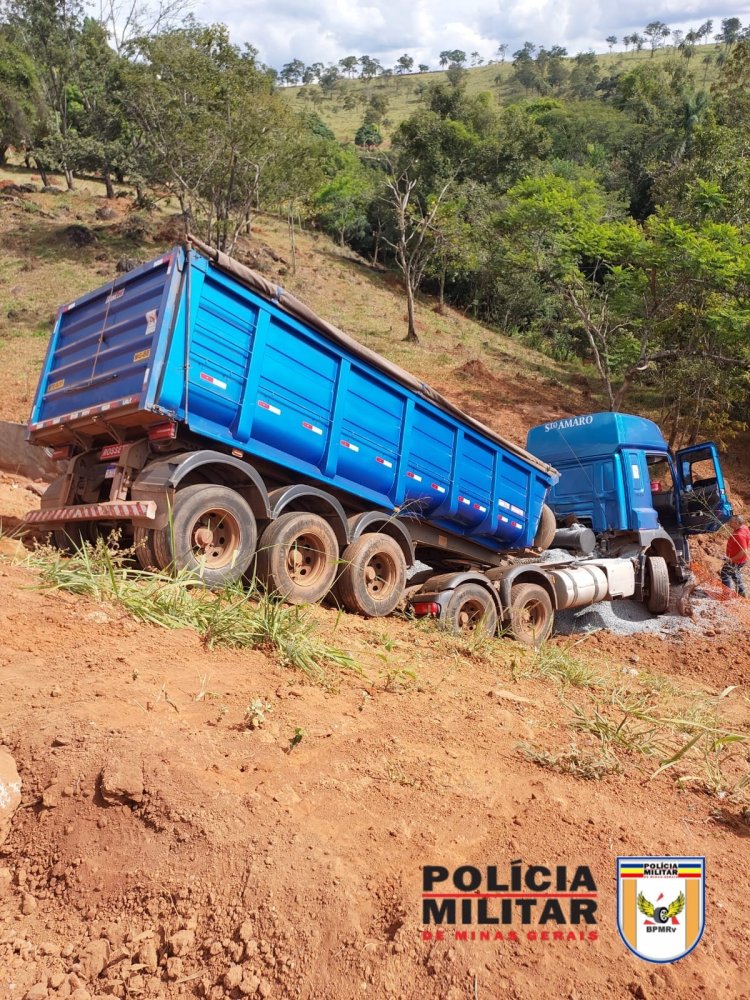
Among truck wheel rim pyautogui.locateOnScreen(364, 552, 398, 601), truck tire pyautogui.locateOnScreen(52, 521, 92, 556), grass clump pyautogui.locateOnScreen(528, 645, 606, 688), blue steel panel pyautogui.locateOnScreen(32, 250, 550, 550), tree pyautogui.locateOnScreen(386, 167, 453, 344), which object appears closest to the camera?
grass clump pyautogui.locateOnScreen(528, 645, 606, 688)

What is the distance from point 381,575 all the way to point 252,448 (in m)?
2.08

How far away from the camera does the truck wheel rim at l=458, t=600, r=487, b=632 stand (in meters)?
7.05

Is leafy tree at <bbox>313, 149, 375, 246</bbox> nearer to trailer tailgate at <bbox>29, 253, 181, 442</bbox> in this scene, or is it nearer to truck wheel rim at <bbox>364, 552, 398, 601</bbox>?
trailer tailgate at <bbox>29, 253, 181, 442</bbox>

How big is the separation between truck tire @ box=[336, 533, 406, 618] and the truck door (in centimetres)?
642

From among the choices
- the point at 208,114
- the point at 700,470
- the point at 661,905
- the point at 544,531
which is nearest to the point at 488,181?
the point at 208,114

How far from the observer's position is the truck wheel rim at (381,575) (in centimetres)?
662

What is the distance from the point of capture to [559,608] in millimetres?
8758

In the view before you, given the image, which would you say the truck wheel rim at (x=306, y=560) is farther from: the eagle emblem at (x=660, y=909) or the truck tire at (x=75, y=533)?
the eagle emblem at (x=660, y=909)

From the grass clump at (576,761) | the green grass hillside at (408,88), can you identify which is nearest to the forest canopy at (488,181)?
the grass clump at (576,761)

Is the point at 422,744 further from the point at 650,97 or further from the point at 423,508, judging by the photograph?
the point at 650,97

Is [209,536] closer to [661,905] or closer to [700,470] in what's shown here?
[661,905]

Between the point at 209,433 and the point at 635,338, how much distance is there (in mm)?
17343

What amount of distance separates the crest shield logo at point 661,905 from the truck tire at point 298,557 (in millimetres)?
3393

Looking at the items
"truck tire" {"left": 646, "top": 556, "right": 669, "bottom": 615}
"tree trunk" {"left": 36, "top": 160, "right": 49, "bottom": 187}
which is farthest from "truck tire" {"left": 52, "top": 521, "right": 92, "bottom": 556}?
"tree trunk" {"left": 36, "top": 160, "right": 49, "bottom": 187}
